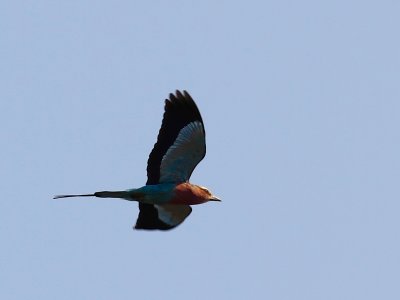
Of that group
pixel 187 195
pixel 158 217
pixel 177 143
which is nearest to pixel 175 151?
pixel 177 143

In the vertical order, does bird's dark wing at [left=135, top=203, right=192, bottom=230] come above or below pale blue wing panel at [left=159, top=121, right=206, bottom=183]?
below

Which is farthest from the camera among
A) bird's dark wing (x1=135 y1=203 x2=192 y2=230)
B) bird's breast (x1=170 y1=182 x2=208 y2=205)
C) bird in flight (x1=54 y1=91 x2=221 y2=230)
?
bird's dark wing (x1=135 y1=203 x2=192 y2=230)

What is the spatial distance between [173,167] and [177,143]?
26.9 inches

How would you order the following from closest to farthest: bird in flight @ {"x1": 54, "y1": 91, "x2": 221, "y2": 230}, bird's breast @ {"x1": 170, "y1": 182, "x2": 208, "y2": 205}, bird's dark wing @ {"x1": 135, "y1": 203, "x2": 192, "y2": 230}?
1. bird in flight @ {"x1": 54, "y1": 91, "x2": 221, "y2": 230}
2. bird's breast @ {"x1": 170, "y1": 182, "x2": 208, "y2": 205}
3. bird's dark wing @ {"x1": 135, "y1": 203, "x2": 192, "y2": 230}

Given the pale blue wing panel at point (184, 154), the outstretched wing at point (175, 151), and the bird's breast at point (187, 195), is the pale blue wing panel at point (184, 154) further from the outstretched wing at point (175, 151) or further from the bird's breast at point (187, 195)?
the bird's breast at point (187, 195)

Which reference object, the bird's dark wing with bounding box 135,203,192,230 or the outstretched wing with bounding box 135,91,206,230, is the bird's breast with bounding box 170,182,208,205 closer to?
the outstretched wing with bounding box 135,91,206,230

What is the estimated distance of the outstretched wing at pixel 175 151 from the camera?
66.2ft

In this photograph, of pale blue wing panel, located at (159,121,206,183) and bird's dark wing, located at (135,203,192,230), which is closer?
pale blue wing panel, located at (159,121,206,183)

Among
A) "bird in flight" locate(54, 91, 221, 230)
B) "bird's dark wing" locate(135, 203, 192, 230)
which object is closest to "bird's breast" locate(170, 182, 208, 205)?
"bird in flight" locate(54, 91, 221, 230)

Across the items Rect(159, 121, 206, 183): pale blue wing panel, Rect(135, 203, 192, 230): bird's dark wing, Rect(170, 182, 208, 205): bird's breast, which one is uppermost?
Rect(159, 121, 206, 183): pale blue wing panel

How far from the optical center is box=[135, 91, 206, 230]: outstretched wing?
2017cm

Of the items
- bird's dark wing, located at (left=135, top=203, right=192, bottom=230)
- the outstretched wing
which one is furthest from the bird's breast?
bird's dark wing, located at (left=135, top=203, right=192, bottom=230)

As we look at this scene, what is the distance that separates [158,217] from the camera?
21.5 meters

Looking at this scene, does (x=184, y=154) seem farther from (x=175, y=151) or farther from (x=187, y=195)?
(x=187, y=195)
